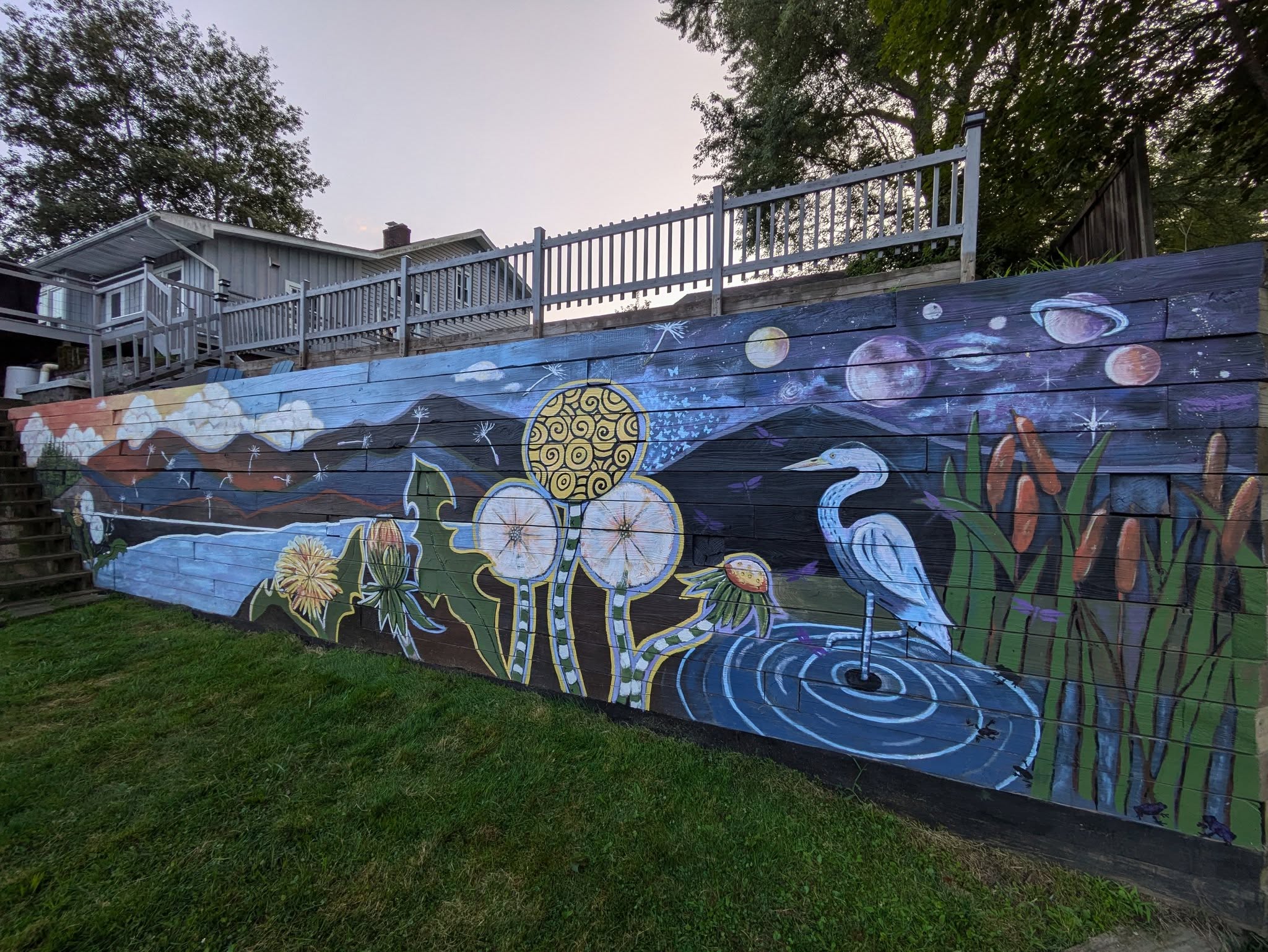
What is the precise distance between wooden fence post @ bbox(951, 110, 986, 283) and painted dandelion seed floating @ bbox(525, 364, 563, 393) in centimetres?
195

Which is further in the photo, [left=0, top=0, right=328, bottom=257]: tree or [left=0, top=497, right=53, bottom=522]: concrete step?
[left=0, top=0, right=328, bottom=257]: tree

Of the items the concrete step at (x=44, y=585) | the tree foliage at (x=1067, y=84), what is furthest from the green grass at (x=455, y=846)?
the tree foliage at (x=1067, y=84)

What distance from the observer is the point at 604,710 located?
2658 mm

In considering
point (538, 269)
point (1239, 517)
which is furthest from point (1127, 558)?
point (538, 269)

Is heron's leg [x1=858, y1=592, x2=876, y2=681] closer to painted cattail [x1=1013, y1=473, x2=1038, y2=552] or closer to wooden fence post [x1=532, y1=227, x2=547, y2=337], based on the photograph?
painted cattail [x1=1013, y1=473, x2=1038, y2=552]

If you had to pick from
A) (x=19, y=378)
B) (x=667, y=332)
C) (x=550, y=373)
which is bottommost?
(x=550, y=373)

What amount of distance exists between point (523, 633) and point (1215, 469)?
296 cm

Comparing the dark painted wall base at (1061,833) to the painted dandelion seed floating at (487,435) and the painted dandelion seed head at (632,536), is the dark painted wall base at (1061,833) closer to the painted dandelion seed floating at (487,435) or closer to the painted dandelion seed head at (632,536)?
the painted dandelion seed head at (632,536)

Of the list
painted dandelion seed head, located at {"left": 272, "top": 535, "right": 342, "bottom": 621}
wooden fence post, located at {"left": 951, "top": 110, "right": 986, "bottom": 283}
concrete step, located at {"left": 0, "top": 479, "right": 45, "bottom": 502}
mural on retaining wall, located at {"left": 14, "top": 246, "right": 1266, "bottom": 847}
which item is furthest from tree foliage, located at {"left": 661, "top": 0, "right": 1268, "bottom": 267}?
concrete step, located at {"left": 0, "top": 479, "right": 45, "bottom": 502}

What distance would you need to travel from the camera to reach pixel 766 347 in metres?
2.26

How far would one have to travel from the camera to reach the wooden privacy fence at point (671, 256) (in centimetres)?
230

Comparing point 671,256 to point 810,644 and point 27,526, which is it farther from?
point 27,526

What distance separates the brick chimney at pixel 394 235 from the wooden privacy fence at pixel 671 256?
11041 millimetres

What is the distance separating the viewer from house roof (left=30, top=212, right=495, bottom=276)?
10391 millimetres
